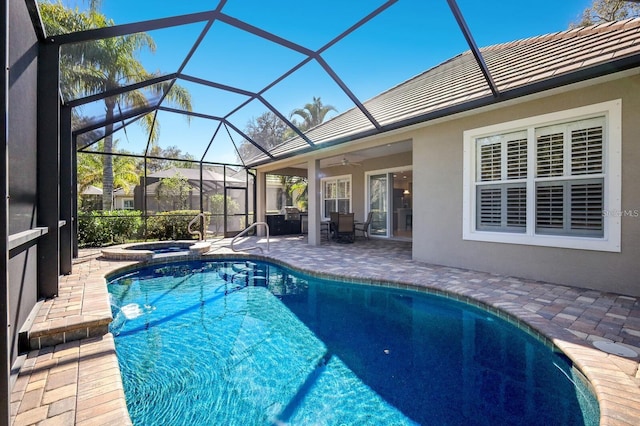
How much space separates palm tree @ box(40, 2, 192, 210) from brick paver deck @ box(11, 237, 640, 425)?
4282mm

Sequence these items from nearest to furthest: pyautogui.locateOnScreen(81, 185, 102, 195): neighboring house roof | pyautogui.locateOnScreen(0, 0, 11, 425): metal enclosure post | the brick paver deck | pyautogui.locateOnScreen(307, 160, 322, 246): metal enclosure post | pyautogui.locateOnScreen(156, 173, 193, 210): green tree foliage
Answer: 1. pyautogui.locateOnScreen(0, 0, 11, 425): metal enclosure post
2. the brick paver deck
3. pyautogui.locateOnScreen(307, 160, 322, 246): metal enclosure post
4. pyautogui.locateOnScreen(156, 173, 193, 210): green tree foliage
5. pyautogui.locateOnScreen(81, 185, 102, 195): neighboring house roof

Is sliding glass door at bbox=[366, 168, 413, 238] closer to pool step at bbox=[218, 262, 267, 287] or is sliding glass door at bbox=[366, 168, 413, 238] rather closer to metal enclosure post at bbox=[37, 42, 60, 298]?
pool step at bbox=[218, 262, 267, 287]

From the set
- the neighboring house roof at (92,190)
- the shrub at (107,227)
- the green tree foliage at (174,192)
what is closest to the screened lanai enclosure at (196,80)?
the shrub at (107,227)

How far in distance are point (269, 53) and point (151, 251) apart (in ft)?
21.4

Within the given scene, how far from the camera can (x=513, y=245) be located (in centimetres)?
585

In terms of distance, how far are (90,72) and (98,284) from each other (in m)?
5.42

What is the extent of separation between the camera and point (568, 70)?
4688 millimetres

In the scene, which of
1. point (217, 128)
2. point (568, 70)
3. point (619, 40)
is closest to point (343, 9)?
point (568, 70)

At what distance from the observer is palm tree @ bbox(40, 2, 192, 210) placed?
7.07 metres

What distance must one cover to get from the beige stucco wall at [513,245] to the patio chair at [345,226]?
3702 mm

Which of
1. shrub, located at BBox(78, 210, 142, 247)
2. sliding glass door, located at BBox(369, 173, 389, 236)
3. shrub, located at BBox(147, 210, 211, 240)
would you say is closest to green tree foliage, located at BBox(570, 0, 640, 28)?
sliding glass door, located at BBox(369, 173, 389, 236)

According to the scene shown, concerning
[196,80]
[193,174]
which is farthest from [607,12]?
[193,174]

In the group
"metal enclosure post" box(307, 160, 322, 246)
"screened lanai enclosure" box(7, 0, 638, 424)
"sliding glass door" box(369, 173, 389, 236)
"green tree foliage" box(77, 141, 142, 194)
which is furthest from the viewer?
"green tree foliage" box(77, 141, 142, 194)

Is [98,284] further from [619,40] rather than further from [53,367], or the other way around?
[619,40]
